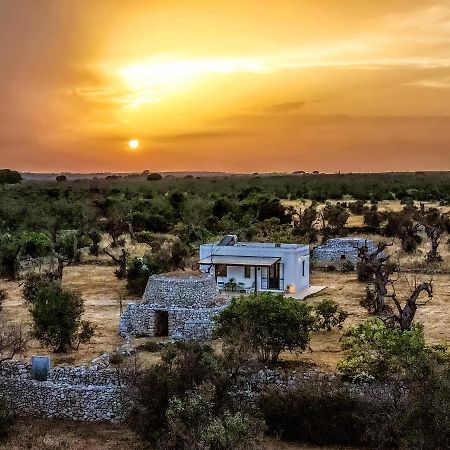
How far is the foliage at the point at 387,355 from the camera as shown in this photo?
54.7 feet

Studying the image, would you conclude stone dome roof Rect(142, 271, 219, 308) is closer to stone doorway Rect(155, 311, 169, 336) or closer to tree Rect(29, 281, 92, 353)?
stone doorway Rect(155, 311, 169, 336)

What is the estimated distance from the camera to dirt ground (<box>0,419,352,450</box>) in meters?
16.8

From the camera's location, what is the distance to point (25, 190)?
300ft

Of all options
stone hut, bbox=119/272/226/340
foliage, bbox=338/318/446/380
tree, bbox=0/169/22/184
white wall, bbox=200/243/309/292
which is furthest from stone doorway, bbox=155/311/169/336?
tree, bbox=0/169/22/184

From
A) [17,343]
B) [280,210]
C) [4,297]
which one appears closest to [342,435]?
[17,343]

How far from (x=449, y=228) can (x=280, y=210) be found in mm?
15324

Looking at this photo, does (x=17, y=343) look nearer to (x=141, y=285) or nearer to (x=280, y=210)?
(x=141, y=285)

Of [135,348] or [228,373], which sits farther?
[135,348]

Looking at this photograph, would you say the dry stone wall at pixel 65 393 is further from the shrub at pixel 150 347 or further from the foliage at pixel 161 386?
the shrub at pixel 150 347

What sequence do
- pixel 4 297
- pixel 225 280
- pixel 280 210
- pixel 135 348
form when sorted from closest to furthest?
pixel 135 348
pixel 4 297
pixel 225 280
pixel 280 210

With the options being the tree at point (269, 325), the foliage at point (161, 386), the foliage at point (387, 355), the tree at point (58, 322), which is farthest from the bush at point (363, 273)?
the foliage at point (161, 386)

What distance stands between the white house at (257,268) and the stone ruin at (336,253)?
8.45 meters

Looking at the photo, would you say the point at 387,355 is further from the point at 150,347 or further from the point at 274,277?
the point at 274,277

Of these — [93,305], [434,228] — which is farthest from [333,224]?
[93,305]
